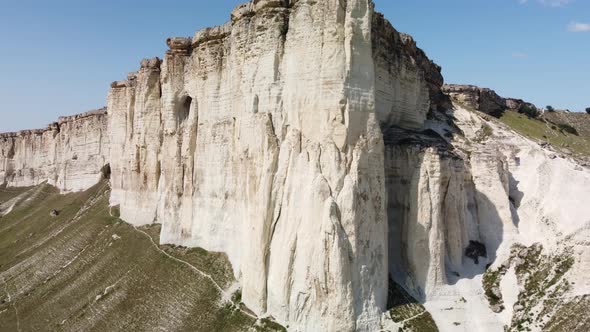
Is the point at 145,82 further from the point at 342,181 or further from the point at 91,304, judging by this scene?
the point at 342,181

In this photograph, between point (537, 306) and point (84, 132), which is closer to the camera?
point (537, 306)

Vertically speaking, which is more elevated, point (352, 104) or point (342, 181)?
point (352, 104)

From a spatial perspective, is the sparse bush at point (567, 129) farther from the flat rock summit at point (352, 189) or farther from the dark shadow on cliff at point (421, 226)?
the dark shadow on cliff at point (421, 226)

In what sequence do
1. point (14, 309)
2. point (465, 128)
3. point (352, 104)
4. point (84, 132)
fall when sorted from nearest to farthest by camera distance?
1. point (352, 104)
2. point (14, 309)
3. point (465, 128)
4. point (84, 132)

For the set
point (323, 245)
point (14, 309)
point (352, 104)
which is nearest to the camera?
point (323, 245)

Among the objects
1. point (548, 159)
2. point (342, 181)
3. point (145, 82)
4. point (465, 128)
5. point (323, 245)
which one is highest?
point (145, 82)

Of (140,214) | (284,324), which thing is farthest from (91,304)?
(284,324)

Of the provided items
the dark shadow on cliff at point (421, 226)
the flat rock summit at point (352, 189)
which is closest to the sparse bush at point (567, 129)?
the flat rock summit at point (352, 189)
